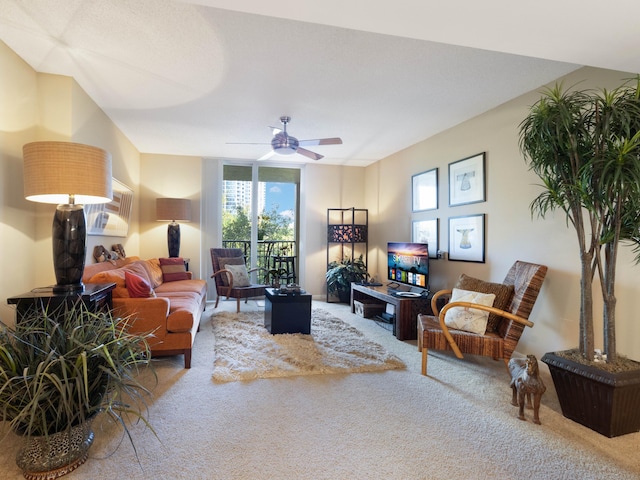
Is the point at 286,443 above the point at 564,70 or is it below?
below

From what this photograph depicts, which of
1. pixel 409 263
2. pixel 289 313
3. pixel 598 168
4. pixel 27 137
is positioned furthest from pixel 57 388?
pixel 409 263

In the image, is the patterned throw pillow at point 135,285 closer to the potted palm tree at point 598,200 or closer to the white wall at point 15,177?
the white wall at point 15,177

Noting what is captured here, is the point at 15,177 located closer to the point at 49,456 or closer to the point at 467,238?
the point at 49,456

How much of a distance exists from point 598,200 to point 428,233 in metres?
2.69

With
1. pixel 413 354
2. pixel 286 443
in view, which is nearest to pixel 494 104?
pixel 413 354

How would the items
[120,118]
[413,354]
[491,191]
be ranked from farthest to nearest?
[120,118]
[491,191]
[413,354]

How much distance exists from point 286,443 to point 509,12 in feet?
8.26

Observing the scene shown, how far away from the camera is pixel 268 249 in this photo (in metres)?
6.66

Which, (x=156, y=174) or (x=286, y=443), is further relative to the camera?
(x=156, y=174)

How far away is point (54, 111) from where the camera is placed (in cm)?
302

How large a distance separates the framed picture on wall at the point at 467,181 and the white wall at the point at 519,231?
0.24ft

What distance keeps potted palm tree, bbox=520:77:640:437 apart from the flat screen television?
6.68 feet

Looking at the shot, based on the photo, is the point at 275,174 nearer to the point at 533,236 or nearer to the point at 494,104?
the point at 494,104

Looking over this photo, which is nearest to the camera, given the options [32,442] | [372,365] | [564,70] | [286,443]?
[32,442]
